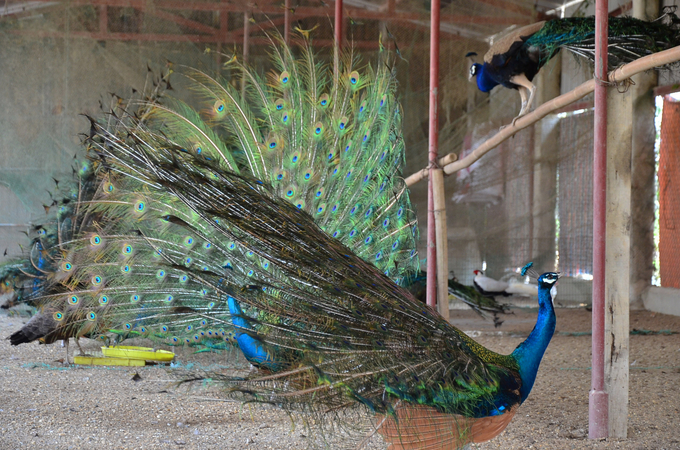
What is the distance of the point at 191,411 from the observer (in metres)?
3.88

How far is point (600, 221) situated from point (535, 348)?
877 millimetres

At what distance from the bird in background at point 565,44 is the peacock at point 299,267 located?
2.95 feet

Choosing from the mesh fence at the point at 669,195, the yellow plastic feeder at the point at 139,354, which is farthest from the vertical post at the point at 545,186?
the yellow plastic feeder at the point at 139,354

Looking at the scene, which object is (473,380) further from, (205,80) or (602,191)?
(205,80)

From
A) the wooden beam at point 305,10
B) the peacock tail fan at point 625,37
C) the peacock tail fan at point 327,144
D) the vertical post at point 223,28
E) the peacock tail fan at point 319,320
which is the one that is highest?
the wooden beam at point 305,10

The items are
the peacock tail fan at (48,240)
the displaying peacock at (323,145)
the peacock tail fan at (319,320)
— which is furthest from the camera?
the peacock tail fan at (48,240)

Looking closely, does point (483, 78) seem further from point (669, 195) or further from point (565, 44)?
point (669, 195)

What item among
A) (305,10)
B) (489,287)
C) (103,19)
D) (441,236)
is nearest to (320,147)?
(441,236)

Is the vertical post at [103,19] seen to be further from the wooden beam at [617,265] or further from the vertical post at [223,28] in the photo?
the wooden beam at [617,265]

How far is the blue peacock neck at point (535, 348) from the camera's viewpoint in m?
2.61

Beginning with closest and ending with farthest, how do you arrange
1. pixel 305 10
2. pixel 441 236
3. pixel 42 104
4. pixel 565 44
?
pixel 565 44
pixel 441 236
pixel 42 104
pixel 305 10

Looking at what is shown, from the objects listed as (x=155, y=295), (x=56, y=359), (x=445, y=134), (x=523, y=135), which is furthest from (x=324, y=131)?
(x=523, y=135)

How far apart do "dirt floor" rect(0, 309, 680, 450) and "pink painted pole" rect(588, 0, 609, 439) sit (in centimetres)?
22

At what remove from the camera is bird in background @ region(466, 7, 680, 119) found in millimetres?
3498
